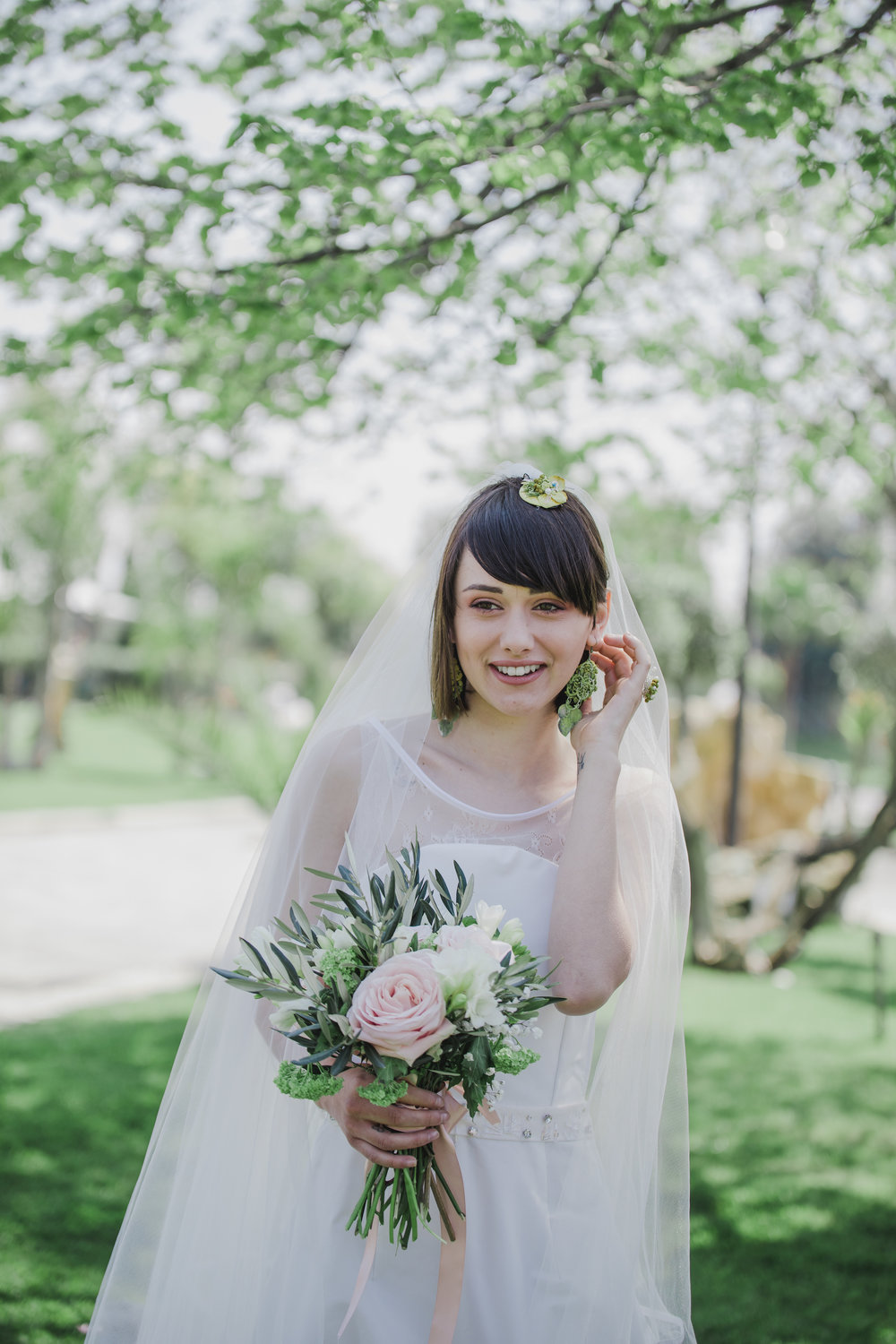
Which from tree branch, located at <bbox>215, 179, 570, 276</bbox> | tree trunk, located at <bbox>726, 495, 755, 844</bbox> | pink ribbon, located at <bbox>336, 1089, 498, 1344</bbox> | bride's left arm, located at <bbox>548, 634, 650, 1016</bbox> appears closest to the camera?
pink ribbon, located at <bbox>336, 1089, 498, 1344</bbox>

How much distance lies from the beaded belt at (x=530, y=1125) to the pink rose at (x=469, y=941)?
0.52 metres

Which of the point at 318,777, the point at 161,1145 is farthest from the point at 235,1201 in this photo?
the point at 318,777

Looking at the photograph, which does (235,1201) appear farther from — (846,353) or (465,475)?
(846,353)

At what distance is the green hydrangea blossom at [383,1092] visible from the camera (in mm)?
1809

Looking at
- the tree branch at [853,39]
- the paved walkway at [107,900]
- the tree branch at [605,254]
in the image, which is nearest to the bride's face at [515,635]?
the tree branch at [605,254]

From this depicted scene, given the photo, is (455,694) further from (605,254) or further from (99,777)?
(99,777)

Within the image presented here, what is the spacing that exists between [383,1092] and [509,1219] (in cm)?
63

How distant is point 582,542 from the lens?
8.08 ft

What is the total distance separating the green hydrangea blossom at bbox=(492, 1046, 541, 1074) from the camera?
1.85 metres

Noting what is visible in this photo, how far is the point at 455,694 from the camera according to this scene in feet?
8.55

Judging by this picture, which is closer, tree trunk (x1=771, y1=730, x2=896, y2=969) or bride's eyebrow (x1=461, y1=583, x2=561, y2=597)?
bride's eyebrow (x1=461, y1=583, x2=561, y2=597)

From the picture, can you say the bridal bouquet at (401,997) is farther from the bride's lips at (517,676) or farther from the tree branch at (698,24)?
the tree branch at (698,24)

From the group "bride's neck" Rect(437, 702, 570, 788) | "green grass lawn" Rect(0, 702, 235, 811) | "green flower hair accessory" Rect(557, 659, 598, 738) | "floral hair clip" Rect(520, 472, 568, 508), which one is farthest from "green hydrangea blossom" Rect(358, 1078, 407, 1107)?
"green grass lawn" Rect(0, 702, 235, 811)

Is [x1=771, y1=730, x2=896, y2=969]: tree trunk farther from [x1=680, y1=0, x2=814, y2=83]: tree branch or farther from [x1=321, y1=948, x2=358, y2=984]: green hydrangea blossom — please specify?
[x1=321, y1=948, x2=358, y2=984]: green hydrangea blossom
